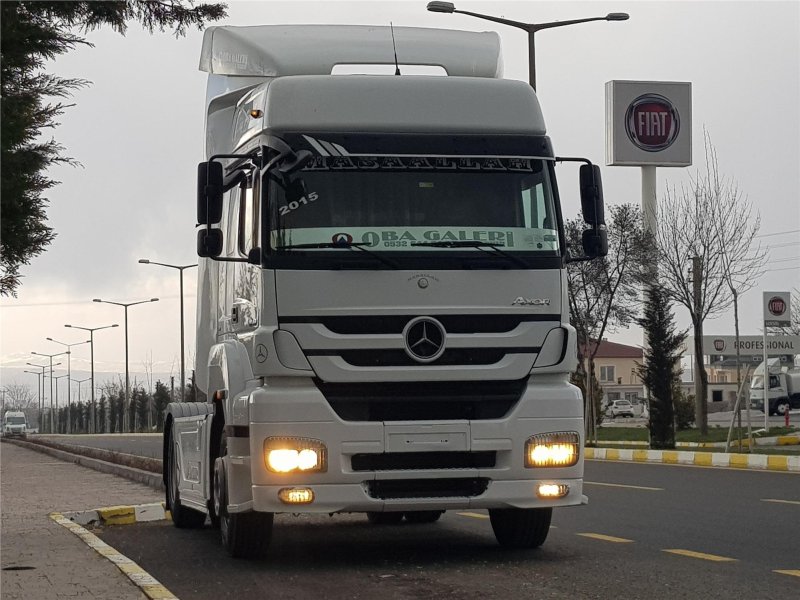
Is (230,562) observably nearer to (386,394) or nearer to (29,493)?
(386,394)

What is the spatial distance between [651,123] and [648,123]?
0.15 metres

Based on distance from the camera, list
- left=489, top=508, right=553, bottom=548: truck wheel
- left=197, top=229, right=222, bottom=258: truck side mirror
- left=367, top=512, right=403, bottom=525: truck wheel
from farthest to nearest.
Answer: left=367, top=512, right=403, bottom=525: truck wheel → left=489, top=508, right=553, bottom=548: truck wheel → left=197, top=229, right=222, bottom=258: truck side mirror

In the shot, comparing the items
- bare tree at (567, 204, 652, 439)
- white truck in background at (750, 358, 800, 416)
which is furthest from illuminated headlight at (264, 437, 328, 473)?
white truck in background at (750, 358, 800, 416)

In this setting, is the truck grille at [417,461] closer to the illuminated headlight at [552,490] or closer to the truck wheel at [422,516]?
the illuminated headlight at [552,490]

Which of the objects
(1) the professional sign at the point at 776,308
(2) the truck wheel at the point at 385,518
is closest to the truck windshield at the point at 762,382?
(1) the professional sign at the point at 776,308

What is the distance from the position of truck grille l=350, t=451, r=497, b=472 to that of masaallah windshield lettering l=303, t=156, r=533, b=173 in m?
2.03

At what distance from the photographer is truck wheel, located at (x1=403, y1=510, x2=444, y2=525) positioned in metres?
14.4

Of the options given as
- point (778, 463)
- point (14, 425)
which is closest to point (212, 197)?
point (778, 463)

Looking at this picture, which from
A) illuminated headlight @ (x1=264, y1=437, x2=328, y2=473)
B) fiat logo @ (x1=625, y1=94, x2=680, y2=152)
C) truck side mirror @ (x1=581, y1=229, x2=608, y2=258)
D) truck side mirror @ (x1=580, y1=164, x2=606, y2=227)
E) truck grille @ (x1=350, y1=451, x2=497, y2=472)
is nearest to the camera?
illuminated headlight @ (x1=264, y1=437, x2=328, y2=473)

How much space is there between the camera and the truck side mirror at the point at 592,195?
35.6 ft

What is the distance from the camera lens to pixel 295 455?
10109mm

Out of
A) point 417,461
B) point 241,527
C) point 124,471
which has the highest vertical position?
point 417,461

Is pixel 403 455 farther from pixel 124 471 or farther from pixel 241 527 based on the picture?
pixel 124 471

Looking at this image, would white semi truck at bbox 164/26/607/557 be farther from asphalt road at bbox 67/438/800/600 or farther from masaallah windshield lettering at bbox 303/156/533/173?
asphalt road at bbox 67/438/800/600
